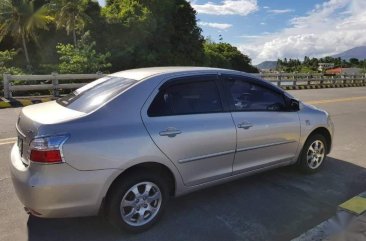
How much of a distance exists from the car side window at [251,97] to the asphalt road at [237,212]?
1094 millimetres

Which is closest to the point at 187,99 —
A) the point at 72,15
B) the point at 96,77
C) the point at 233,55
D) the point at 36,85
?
the point at 36,85

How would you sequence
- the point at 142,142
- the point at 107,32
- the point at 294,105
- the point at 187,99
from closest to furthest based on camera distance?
the point at 142,142 < the point at 187,99 < the point at 294,105 < the point at 107,32

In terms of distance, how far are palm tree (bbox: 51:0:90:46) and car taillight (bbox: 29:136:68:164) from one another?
124ft

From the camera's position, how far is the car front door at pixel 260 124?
4617 millimetres

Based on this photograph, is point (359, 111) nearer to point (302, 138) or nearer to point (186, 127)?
point (302, 138)

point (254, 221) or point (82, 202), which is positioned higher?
point (82, 202)

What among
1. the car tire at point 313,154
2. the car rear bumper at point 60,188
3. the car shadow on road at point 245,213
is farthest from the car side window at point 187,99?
the car tire at point 313,154

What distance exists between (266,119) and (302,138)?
879mm

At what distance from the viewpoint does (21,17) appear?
41312mm

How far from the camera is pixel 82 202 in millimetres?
3514

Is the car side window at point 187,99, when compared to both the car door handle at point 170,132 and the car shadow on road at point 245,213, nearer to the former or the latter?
the car door handle at point 170,132

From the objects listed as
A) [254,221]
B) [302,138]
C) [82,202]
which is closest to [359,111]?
[302,138]

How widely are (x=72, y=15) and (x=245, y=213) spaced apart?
38.5 m

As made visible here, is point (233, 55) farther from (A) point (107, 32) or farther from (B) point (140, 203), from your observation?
(B) point (140, 203)
